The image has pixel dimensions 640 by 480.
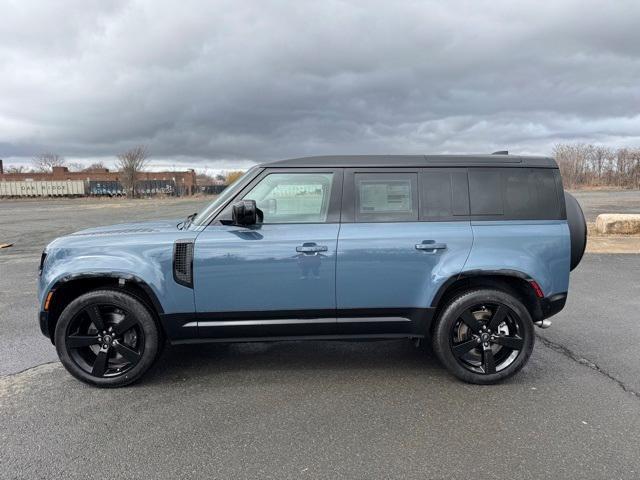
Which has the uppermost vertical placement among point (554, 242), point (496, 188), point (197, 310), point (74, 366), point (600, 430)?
point (496, 188)

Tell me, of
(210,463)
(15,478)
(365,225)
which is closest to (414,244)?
(365,225)

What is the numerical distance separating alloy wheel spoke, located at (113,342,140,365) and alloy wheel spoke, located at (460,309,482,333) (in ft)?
9.11

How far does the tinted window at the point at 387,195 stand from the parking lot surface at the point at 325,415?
4.79 feet

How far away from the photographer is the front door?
132 inches

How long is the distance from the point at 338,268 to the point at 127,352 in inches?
75.2

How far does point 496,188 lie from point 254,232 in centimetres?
210

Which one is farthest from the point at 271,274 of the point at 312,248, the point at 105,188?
the point at 105,188

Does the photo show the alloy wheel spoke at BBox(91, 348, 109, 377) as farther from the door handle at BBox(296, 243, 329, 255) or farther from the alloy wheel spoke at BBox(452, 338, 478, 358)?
the alloy wheel spoke at BBox(452, 338, 478, 358)

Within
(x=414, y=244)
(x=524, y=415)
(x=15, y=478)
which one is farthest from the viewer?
(x=414, y=244)

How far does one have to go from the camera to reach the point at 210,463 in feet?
8.35

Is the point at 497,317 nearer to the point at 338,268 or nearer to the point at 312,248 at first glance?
the point at 338,268

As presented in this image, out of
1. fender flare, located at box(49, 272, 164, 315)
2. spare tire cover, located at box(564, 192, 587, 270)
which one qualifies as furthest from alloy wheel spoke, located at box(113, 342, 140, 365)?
spare tire cover, located at box(564, 192, 587, 270)

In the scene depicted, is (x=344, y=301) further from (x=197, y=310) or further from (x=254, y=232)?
(x=197, y=310)

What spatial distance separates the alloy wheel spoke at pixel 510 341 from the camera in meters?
3.51
